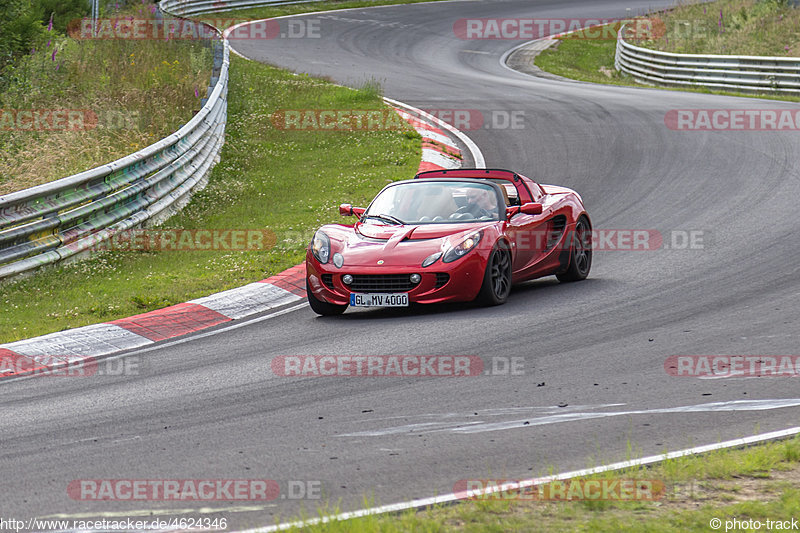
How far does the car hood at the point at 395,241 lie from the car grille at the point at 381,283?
120mm

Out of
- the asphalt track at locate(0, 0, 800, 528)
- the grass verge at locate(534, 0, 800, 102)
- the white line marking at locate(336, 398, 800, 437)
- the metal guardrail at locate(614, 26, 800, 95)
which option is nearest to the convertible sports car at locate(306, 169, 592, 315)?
the asphalt track at locate(0, 0, 800, 528)

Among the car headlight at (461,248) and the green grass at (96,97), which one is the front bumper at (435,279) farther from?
the green grass at (96,97)

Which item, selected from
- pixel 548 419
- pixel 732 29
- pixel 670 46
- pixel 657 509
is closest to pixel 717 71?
pixel 732 29

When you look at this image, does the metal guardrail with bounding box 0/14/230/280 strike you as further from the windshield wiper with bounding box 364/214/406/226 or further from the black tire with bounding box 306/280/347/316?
the windshield wiper with bounding box 364/214/406/226

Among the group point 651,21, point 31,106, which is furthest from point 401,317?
point 651,21

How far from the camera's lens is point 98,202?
12.3 m

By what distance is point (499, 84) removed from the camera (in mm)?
27391

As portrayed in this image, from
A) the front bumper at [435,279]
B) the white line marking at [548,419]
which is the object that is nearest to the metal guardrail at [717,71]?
the front bumper at [435,279]

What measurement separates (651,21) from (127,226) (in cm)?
2913

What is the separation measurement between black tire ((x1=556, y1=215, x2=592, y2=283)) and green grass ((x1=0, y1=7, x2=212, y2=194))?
6.54m

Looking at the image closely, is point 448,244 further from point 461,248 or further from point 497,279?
point 497,279

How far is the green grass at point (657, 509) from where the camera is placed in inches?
177

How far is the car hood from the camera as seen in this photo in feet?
32.4

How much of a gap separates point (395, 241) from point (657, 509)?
5682 millimetres
